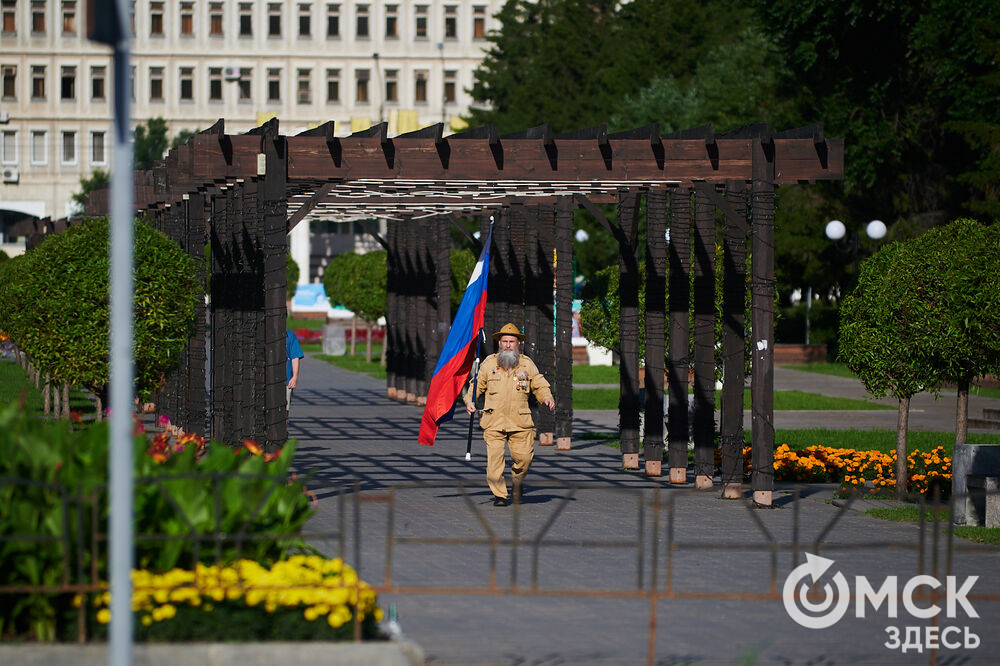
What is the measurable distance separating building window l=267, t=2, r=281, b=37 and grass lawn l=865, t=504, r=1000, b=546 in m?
90.8

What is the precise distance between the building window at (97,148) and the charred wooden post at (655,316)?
8731cm

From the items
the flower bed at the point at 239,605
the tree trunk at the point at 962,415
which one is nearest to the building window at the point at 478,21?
the tree trunk at the point at 962,415

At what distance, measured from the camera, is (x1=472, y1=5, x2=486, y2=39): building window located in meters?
104

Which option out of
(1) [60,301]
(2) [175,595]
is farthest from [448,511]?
(2) [175,595]

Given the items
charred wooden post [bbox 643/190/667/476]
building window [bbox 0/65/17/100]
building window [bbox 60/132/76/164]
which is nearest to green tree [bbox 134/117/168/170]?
building window [bbox 60/132/76/164]

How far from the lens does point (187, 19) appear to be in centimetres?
10162

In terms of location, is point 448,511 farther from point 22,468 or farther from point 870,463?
point 22,468

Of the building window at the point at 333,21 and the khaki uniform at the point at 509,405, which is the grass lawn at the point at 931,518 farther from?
the building window at the point at 333,21

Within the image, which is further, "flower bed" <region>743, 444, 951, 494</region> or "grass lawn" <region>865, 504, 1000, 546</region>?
"flower bed" <region>743, 444, 951, 494</region>

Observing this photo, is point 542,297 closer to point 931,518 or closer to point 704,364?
point 704,364

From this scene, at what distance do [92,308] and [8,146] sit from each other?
287 ft

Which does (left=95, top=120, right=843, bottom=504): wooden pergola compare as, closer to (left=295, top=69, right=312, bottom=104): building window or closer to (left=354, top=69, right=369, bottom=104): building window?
(left=295, top=69, right=312, bottom=104): building window

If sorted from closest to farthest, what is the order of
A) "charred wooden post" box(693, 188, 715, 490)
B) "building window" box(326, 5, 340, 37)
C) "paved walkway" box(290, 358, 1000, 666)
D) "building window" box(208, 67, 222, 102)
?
"paved walkway" box(290, 358, 1000, 666)
"charred wooden post" box(693, 188, 715, 490)
"building window" box(208, 67, 222, 102)
"building window" box(326, 5, 340, 37)

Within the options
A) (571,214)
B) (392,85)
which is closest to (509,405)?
(571,214)
